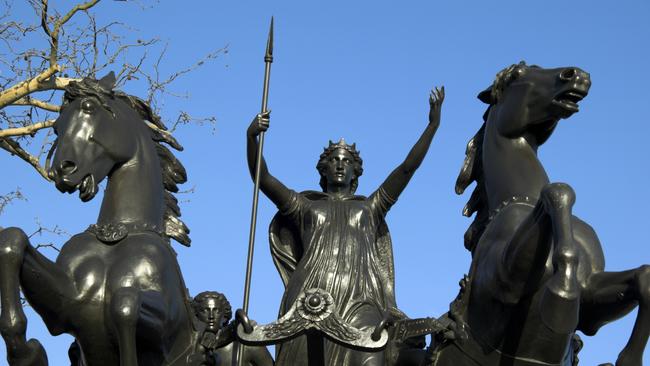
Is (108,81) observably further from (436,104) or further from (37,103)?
(37,103)

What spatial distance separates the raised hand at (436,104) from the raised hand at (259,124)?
4.04ft

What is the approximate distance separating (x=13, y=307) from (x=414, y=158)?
11.2 feet

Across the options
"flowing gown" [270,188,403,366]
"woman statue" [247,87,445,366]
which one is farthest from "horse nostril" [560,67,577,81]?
"flowing gown" [270,188,403,366]

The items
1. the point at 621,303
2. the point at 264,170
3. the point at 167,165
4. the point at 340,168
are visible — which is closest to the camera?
the point at 621,303

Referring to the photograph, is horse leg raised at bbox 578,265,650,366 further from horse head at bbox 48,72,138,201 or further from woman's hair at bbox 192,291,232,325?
horse head at bbox 48,72,138,201

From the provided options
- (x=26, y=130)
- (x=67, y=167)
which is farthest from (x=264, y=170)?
(x=26, y=130)

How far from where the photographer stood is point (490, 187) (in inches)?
327

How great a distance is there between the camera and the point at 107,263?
7.99 meters

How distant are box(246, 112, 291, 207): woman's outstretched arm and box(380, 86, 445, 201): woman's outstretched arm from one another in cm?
77

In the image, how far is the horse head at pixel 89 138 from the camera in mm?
8078

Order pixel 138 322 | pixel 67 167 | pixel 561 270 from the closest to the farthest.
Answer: pixel 561 270
pixel 138 322
pixel 67 167

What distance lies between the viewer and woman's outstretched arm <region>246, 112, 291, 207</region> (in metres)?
9.16

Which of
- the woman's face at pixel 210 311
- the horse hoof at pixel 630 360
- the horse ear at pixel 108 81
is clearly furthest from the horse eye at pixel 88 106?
the horse hoof at pixel 630 360

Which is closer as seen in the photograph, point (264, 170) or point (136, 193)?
point (136, 193)
